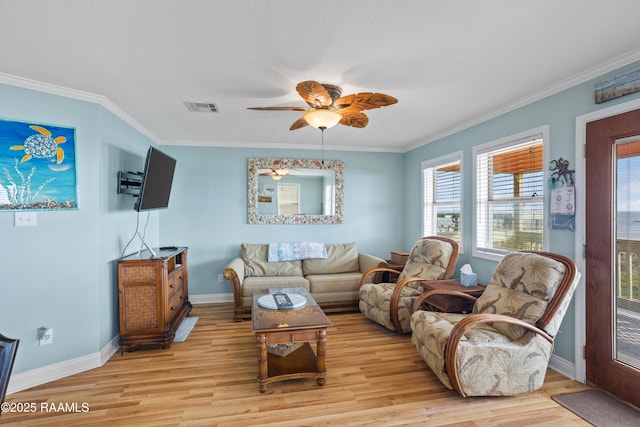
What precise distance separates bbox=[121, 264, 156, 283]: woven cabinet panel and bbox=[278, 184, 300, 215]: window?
83.1 inches

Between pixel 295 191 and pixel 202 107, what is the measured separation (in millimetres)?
→ 2022

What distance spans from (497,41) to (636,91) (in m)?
1.07

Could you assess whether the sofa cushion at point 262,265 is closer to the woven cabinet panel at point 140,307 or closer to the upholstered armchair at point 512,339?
the woven cabinet panel at point 140,307

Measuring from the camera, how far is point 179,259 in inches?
157

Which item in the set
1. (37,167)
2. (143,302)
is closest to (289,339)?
(143,302)

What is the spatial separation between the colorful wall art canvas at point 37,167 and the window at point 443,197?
13.3 ft

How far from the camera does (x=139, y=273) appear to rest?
9.73 feet

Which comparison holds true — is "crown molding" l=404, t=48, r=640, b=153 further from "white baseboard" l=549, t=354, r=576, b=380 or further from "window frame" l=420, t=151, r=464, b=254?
"white baseboard" l=549, t=354, r=576, b=380

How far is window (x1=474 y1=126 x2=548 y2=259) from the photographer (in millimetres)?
2824

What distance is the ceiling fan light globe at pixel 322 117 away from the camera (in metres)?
2.37

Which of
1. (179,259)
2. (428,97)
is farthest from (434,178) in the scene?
(179,259)

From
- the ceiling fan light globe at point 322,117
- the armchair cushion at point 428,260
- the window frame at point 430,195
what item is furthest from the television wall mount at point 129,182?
the window frame at point 430,195

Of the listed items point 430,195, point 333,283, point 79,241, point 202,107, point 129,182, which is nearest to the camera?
point 79,241

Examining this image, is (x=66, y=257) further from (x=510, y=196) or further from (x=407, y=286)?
(x=510, y=196)
